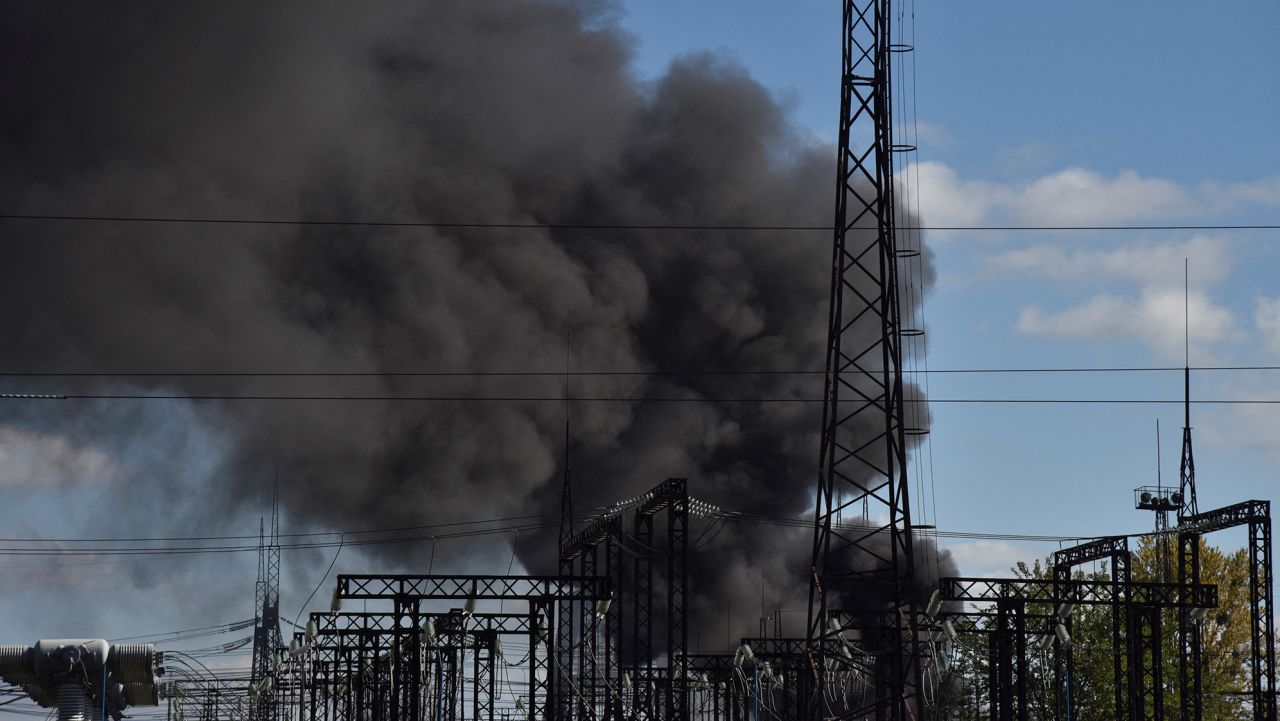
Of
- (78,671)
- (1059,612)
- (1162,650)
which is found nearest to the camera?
(78,671)

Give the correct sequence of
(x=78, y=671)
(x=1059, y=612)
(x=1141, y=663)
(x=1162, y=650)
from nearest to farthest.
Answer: (x=78, y=671)
(x=1059, y=612)
(x=1141, y=663)
(x=1162, y=650)

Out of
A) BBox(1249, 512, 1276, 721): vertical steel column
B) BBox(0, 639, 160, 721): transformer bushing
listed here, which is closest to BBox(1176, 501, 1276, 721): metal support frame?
BBox(1249, 512, 1276, 721): vertical steel column

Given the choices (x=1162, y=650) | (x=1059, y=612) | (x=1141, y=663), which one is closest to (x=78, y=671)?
(x=1059, y=612)

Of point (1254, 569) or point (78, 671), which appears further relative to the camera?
point (1254, 569)

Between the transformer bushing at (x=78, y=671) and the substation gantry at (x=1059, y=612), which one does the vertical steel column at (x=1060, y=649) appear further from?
the transformer bushing at (x=78, y=671)

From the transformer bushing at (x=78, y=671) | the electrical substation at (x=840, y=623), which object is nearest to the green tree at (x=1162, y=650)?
the electrical substation at (x=840, y=623)

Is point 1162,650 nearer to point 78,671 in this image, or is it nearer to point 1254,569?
point 1254,569

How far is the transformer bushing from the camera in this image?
68.2 feet

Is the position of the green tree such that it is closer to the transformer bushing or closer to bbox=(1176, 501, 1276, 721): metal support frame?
bbox=(1176, 501, 1276, 721): metal support frame

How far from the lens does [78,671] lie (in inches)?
822

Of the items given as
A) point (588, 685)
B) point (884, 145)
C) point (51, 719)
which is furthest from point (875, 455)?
point (51, 719)

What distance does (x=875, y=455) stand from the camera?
280 feet

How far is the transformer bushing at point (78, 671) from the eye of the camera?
20781 millimetres

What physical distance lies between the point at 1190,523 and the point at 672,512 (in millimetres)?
16522
